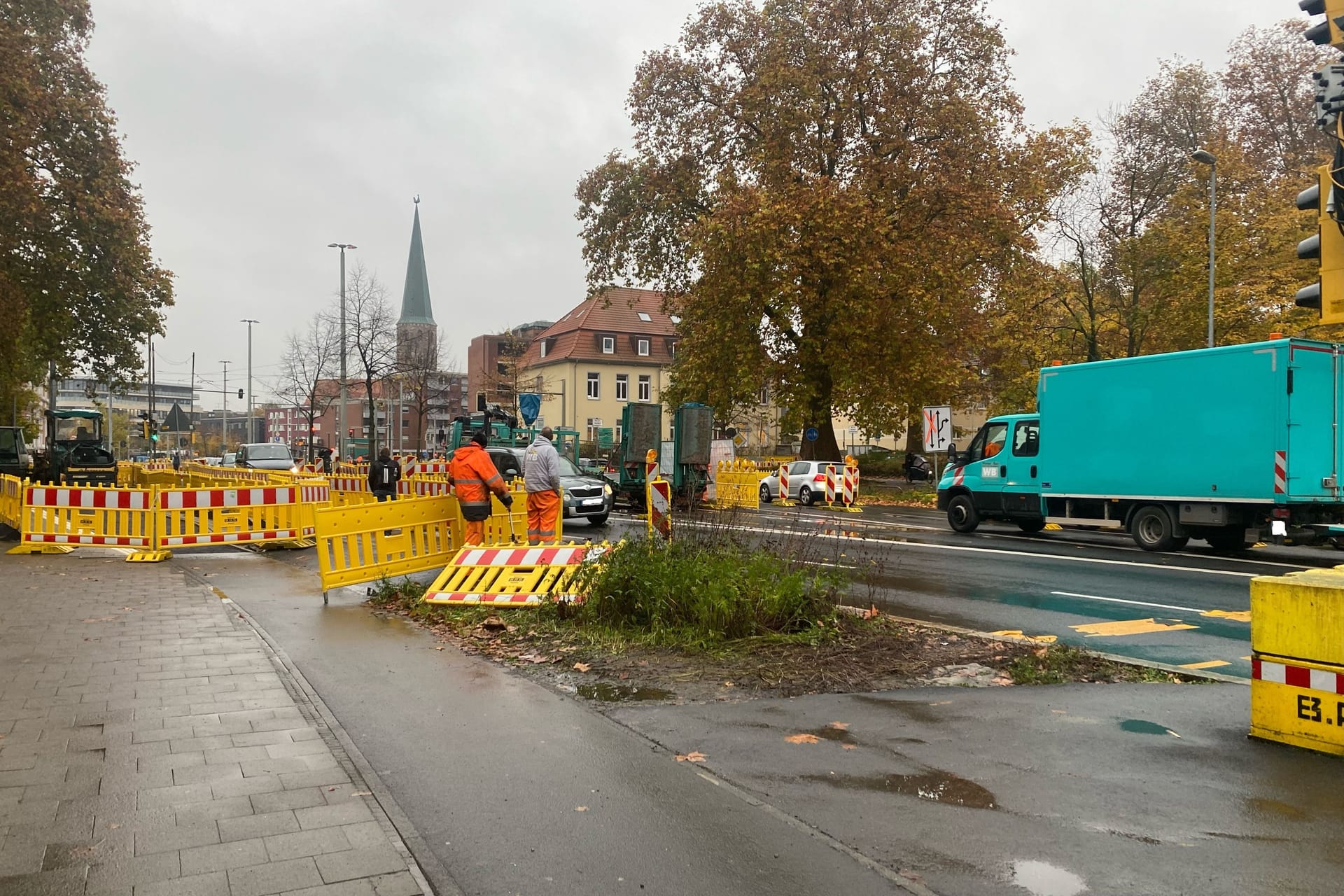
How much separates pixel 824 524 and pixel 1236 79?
3502 centimetres

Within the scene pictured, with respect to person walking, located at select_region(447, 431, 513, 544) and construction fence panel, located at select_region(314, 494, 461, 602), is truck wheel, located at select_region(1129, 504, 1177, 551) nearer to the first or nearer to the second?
person walking, located at select_region(447, 431, 513, 544)

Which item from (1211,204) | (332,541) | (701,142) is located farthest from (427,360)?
(332,541)

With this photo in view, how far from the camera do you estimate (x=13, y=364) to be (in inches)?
1018

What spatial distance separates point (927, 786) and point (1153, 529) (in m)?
13.5

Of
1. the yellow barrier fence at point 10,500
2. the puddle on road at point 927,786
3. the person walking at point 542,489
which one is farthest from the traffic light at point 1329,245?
the yellow barrier fence at point 10,500

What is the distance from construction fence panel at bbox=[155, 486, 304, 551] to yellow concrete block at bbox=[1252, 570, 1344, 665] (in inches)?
546

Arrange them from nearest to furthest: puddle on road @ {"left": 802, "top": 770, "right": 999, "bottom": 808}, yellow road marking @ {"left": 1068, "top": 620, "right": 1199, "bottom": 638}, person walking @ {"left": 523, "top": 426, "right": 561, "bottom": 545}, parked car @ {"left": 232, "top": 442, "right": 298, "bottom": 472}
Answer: puddle on road @ {"left": 802, "top": 770, "right": 999, "bottom": 808} → yellow road marking @ {"left": 1068, "top": 620, "right": 1199, "bottom": 638} → person walking @ {"left": 523, "top": 426, "right": 561, "bottom": 545} → parked car @ {"left": 232, "top": 442, "right": 298, "bottom": 472}

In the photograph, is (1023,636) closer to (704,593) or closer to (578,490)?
(704,593)

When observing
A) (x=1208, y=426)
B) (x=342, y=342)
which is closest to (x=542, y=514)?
(x=1208, y=426)

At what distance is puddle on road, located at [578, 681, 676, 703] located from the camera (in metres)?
6.32

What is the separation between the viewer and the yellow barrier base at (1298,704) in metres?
4.98

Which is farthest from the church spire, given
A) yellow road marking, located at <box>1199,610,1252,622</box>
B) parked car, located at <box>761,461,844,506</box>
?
yellow road marking, located at <box>1199,610,1252,622</box>

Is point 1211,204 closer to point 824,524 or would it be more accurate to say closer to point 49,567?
point 824,524

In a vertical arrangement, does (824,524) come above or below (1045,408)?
below
